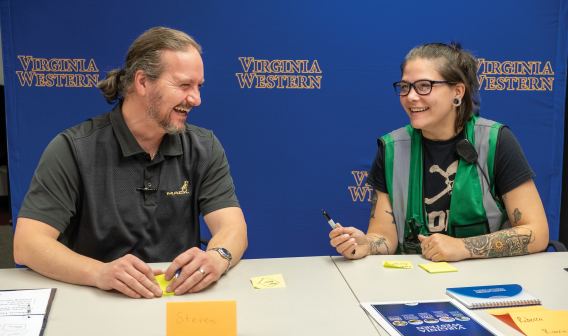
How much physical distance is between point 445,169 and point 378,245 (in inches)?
17.2

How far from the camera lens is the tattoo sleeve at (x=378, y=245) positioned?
6.37 feet

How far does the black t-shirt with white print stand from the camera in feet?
6.52

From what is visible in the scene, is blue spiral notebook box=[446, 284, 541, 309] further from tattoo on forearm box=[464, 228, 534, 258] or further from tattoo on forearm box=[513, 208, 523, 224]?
tattoo on forearm box=[513, 208, 523, 224]

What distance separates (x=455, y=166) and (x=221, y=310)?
133 centimetres

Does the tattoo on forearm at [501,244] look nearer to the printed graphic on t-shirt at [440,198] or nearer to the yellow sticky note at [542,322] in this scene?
the printed graphic on t-shirt at [440,198]

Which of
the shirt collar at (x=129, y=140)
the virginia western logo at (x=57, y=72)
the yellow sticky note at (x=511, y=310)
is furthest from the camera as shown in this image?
the virginia western logo at (x=57, y=72)

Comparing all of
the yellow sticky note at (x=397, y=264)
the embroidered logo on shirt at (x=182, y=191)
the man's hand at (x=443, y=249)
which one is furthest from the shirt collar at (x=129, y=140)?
the man's hand at (x=443, y=249)

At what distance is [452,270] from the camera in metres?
1.63

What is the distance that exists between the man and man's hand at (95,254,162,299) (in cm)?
30

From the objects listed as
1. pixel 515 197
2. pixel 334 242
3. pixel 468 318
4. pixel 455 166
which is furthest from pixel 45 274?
pixel 515 197

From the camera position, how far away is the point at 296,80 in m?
3.03

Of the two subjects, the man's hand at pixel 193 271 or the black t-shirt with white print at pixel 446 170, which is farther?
the black t-shirt with white print at pixel 446 170

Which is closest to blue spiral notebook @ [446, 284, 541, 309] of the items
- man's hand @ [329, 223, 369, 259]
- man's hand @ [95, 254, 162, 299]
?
man's hand @ [329, 223, 369, 259]

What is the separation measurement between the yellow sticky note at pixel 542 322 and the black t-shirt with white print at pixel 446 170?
793 mm
